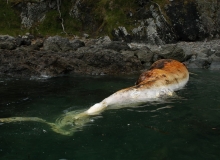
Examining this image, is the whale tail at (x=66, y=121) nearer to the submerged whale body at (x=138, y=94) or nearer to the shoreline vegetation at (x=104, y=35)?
the submerged whale body at (x=138, y=94)

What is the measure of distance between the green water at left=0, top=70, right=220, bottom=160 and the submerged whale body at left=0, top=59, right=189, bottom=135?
0.24 metres

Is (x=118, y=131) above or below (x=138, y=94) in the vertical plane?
below

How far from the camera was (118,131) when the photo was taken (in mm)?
7449

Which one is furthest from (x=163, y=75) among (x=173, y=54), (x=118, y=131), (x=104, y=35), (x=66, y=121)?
(x=104, y=35)

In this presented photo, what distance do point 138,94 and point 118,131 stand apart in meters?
2.24

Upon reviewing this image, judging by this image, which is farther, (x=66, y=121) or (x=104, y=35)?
(x=104, y=35)

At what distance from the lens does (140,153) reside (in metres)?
6.18

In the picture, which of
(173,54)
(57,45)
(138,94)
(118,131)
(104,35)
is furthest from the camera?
(104,35)

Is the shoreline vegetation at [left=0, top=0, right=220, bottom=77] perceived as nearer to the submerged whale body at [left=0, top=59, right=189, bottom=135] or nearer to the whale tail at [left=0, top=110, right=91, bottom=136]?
the submerged whale body at [left=0, top=59, right=189, bottom=135]

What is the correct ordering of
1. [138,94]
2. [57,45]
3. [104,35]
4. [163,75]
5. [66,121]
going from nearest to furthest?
[66,121] < [138,94] < [163,75] < [57,45] < [104,35]

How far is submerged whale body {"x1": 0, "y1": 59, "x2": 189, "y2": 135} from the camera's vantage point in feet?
25.9

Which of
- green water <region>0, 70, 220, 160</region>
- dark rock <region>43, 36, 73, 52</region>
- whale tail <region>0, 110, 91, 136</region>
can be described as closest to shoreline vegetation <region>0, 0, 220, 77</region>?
dark rock <region>43, 36, 73, 52</region>

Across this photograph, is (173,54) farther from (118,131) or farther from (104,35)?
(118,131)

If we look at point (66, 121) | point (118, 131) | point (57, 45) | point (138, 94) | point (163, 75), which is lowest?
point (118, 131)
